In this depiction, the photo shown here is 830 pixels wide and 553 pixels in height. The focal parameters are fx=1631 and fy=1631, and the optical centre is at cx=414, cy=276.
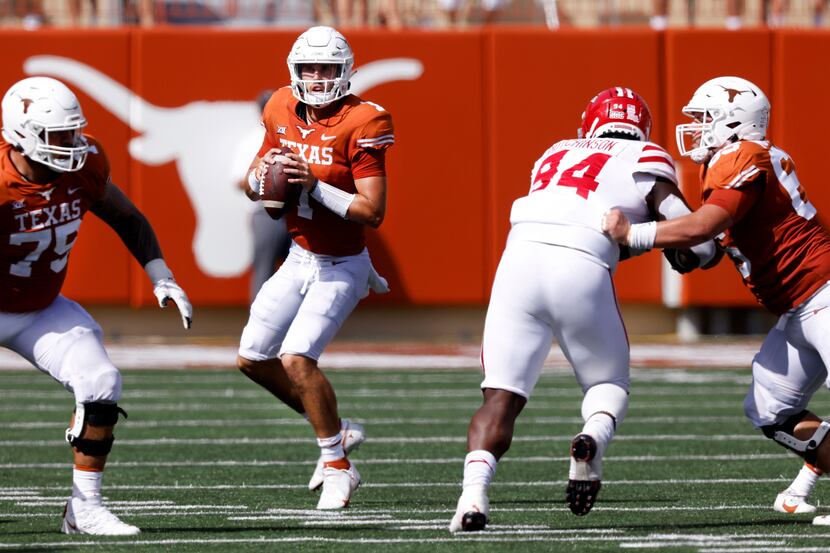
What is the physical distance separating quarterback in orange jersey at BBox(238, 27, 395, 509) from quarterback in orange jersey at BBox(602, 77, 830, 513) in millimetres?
1299

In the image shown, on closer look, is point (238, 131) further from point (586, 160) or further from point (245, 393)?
point (586, 160)

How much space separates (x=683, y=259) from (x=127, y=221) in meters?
2.00

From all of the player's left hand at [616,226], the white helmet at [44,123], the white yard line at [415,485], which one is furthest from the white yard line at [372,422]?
the player's left hand at [616,226]

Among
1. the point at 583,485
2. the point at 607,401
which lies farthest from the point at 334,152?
the point at 583,485

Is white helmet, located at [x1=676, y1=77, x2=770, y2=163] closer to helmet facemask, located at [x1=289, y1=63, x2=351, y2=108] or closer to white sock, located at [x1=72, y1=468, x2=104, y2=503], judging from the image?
helmet facemask, located at [x1=289, y1=63, x2=351, y2=108]

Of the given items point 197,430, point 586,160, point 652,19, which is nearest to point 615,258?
point 586,160

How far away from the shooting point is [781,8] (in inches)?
597

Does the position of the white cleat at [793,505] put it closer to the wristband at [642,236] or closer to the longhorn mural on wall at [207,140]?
the wristband at [642,236]

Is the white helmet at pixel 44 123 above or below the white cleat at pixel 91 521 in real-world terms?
above

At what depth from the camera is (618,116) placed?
5527 millimetres

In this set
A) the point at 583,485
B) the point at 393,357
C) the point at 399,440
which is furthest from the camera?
the point at 393,357

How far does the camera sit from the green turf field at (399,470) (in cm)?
530

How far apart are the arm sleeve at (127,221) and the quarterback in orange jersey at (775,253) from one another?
2.01m

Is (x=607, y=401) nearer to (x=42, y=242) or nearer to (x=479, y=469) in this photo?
(x=479, y=469)
